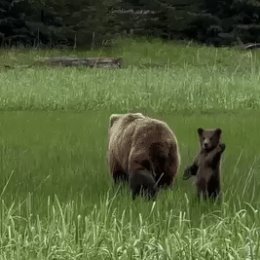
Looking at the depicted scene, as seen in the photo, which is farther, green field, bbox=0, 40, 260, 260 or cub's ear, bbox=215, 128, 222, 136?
cub's ear, bbox=215, 128, 222, 136

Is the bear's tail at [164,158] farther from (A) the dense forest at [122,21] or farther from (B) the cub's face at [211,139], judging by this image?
(A) the dense forest at [122,21]

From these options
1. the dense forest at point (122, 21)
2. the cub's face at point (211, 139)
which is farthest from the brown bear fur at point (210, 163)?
the dense forest at point (122, 21)

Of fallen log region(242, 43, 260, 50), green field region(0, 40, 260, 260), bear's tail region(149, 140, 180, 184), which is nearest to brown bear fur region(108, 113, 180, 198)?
bear's tail region(149, 140, 180, 184)

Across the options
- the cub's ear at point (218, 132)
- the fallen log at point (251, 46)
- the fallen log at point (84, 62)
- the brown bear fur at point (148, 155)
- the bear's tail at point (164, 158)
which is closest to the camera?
the cub's ear at point (218, 132)

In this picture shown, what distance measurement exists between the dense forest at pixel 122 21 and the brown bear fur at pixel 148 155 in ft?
80.0

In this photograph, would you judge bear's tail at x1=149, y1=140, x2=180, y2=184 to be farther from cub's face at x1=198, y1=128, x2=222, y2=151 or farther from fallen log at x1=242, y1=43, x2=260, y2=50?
fallen log at x1=242, y1=43, x2=260, y2=50

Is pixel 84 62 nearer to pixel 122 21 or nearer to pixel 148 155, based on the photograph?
pixel 122 21

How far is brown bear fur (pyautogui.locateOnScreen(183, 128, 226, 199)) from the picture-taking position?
527cm

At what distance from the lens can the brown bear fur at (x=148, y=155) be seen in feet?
18.1

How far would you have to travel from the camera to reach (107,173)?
271 inches

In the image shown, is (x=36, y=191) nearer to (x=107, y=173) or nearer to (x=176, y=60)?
(x=107, y=173)

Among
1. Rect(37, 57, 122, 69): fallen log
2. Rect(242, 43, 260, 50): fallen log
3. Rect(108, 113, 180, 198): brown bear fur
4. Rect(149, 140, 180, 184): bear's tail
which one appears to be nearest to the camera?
Rect(108, 113, 180, 198): brown bear fur

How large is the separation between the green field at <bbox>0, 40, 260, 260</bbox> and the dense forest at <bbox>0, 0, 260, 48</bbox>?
1200cm

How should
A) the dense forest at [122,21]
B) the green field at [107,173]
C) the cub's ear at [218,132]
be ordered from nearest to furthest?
the green field at [107,173], the cub's ear at [218,132], the dense forest at [122,21]
